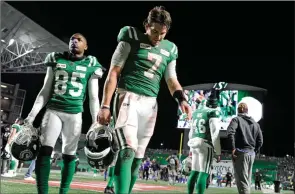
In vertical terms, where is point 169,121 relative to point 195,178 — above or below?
above

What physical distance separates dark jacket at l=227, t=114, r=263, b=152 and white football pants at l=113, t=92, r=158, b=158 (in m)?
3.22

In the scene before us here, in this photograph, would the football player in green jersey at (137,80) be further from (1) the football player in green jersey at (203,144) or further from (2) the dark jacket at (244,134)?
(2) the dark jacket at (244,134)

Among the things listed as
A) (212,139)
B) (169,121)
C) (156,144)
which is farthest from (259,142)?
(156,144)

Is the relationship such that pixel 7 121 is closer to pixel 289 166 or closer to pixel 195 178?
pixel 289 166

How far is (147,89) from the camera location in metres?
3.41

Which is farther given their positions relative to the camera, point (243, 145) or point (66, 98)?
point (243, 145)

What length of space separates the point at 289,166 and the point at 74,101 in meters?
33.7

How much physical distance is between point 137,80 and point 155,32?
0.48 metres

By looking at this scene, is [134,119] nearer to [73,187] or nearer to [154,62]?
[154,62]

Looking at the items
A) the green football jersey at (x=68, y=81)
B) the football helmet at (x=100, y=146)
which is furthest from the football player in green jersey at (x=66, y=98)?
the football helmet at (x=100, y=146)

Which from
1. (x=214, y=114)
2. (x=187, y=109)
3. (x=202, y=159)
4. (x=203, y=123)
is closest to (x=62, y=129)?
(x=187, y=109)

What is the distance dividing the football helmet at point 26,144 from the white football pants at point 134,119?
4.42ft

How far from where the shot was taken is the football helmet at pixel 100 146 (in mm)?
3174

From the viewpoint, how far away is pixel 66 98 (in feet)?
14.4
